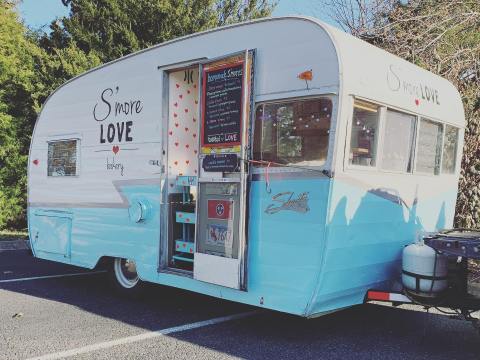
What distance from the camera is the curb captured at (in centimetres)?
1139

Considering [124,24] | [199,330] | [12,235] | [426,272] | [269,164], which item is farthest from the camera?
[124,24]

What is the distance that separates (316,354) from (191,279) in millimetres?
1534

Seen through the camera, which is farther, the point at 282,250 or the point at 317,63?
the point at 282,250

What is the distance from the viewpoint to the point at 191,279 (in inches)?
213

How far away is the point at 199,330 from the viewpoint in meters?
5.29

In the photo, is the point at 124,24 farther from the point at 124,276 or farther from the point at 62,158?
the point at 124,276

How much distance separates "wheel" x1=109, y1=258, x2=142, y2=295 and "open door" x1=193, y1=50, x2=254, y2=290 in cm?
169

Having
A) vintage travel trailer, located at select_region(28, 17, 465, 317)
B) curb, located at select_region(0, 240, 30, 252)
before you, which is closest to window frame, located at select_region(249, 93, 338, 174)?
vintage travel trailer, located at select_region(28, 17, 465, 317)

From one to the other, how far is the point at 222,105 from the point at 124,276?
2.90m

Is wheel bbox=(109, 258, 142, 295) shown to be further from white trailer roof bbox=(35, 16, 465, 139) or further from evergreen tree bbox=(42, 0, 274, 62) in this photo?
evergreen tree bbox=(42, 0, 274, 62)

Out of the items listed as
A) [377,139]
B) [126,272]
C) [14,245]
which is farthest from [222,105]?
[14,245]

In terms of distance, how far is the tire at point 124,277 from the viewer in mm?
6625

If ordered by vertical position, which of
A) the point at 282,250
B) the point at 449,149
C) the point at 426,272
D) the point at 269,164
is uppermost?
the point at 449,149

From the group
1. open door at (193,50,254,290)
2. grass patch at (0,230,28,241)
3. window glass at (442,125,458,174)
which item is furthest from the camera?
grass patch at (0,230,28,241)
